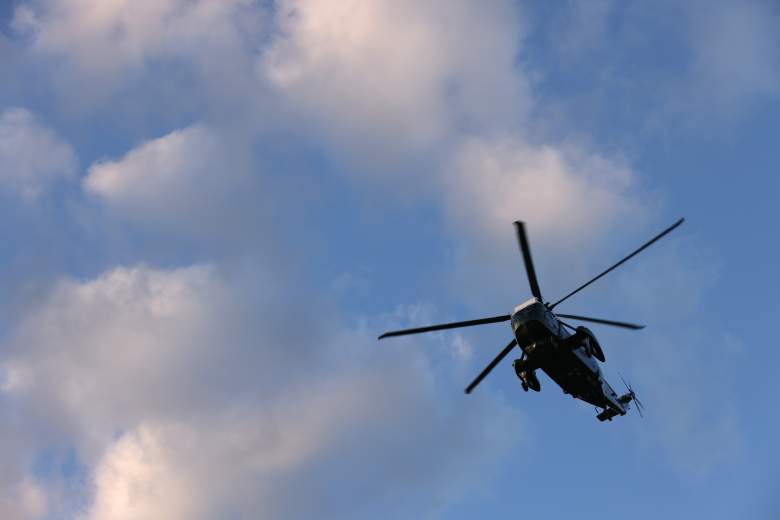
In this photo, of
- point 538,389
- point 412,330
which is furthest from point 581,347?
point 412,330

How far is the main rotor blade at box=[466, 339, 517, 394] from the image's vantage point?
120 ft

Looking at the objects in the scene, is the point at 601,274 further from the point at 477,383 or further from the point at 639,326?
the point at 477,383

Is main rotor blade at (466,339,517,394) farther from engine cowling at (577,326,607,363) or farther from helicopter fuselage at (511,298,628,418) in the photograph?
engine cowling at (577,326,607,363)

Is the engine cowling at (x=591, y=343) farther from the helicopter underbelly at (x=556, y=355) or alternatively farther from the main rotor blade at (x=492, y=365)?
the main rotor blade at (x=492, y=365)

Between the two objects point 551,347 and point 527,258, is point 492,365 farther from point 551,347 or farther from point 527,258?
point 527,258

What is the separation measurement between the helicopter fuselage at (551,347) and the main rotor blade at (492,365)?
84 centimetres

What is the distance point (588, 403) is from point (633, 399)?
697 cm

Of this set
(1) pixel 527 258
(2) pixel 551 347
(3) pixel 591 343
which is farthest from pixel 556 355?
(1) pixel 527 258

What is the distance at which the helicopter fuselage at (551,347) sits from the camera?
3675 cm

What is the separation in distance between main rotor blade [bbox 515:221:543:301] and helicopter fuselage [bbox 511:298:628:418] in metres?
0.54

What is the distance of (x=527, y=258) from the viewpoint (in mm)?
34750

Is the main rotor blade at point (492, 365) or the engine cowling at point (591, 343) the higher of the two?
the engine cowling at point (591, 343)

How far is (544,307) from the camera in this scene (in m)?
37.4

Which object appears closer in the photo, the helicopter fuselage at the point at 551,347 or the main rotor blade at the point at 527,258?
the main rotor blade at the point at 527,258
